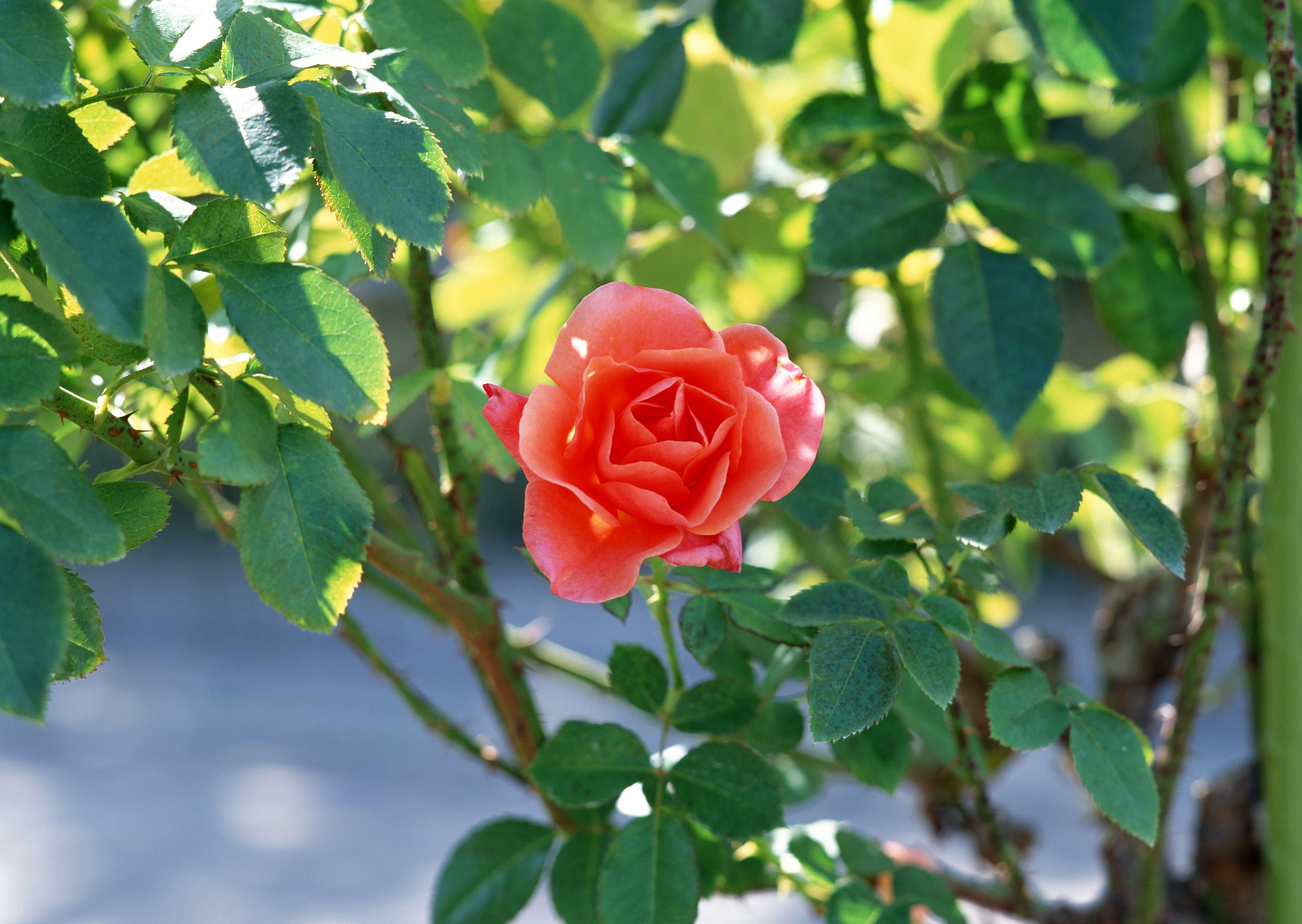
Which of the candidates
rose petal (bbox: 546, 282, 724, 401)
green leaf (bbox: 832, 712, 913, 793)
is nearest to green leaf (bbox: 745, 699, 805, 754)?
green leaf (bbox: 832, 712, 913, 793)

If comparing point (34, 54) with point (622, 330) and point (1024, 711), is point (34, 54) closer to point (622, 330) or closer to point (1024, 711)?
point (622, 330)

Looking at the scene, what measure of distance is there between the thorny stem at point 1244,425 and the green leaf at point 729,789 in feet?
0.29

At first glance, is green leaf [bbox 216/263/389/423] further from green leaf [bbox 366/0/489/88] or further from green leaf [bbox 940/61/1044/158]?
green leaf [bbox 940/61/1044/158]

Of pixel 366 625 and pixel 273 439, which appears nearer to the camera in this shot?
pixel 273 439

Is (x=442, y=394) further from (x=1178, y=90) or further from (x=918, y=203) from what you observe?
(x=1178, y=90)

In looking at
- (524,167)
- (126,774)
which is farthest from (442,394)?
(126,774)

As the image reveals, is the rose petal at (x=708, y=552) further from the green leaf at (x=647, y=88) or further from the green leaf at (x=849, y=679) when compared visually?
the green leaf at (x=647, y=88)

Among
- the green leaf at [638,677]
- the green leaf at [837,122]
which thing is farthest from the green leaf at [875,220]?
the green leaf at [638,677]

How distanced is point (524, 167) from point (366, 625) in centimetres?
188

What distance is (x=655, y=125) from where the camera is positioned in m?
0.33

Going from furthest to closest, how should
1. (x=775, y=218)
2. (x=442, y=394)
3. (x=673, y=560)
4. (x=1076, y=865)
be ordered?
(x=1076, y=865), (x=775, y=218), (x=442, y=394), (x=673, y=560)

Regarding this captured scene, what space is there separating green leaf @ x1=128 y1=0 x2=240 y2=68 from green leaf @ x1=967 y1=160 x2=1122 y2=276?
21 centimetres

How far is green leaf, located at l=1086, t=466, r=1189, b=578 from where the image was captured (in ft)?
0.66

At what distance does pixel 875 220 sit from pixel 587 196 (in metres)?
0.08
